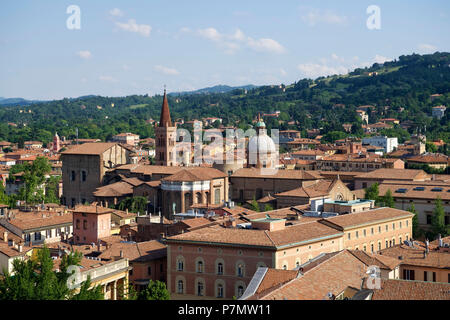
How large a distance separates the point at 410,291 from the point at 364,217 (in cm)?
1455

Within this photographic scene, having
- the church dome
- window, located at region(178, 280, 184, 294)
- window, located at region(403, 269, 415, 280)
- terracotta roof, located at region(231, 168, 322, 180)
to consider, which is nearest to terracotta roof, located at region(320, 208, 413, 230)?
window, located at region(403, 269, 415, 280)

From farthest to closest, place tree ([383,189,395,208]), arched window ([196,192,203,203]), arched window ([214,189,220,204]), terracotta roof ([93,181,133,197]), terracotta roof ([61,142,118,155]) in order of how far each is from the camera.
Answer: terracotta roof ([61,142,118,155]) < terracotta roof ([93,181,133,197]) < arched window ([214,189,220,204]) < arched window ([196,192,203,203]) < tree ([383,189,395,208])

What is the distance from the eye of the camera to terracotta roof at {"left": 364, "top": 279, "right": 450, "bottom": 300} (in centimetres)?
2059

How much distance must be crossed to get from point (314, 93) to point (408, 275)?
16088 centimetres

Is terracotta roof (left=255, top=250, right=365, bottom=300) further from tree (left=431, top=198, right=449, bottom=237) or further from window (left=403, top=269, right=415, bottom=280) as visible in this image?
tree (left=431, top=198, right=449, bottom=237)

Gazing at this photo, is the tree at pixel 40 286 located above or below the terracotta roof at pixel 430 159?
below

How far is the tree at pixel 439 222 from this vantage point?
41.8 metres

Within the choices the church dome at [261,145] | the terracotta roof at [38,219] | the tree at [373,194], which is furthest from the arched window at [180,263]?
the church dome at [261,145]

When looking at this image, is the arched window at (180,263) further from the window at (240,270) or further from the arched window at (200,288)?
the window at (240,270)

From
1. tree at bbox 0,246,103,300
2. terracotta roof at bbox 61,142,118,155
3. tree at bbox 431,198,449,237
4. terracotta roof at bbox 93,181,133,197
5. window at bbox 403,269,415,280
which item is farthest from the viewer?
terracotta roof at bbox 61,142,118,155

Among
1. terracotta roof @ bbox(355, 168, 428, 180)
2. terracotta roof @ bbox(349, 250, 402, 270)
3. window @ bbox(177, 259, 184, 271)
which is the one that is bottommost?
window @ bbox(177, 259, 184, 271)

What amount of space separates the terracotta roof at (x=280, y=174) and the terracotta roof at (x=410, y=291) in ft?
98.1

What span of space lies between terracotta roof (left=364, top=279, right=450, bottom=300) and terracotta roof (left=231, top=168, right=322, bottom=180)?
29903 millimetres
